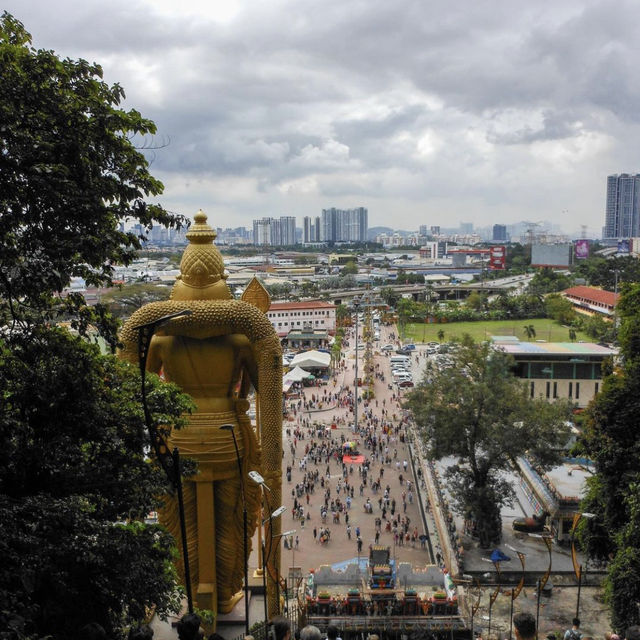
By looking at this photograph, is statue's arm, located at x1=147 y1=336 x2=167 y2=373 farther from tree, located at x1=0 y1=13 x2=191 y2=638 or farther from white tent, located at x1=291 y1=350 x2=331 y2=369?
white tent, located at x1=291 y1=350 x2=331 y2=369

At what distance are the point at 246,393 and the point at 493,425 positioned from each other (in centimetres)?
935

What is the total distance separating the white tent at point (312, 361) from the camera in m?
42.9

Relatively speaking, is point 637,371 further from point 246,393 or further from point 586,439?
point 246,393

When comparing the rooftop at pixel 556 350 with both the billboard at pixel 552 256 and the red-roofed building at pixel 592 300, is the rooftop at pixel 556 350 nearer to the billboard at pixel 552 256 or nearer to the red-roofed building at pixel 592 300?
the red-roofed building at pixel 592 300

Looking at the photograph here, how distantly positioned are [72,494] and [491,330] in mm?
56455

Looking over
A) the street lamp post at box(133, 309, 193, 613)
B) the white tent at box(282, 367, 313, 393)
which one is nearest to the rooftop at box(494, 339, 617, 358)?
→ the white tent at box(282, 367, 313, 393)

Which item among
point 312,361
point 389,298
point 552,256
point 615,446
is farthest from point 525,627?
point 552,256

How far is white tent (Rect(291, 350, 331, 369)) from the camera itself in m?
42.9

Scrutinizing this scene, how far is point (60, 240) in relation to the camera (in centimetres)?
581

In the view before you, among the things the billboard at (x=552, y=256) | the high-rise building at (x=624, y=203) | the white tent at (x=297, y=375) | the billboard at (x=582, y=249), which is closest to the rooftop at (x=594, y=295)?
the white tent at (x=297, y=375)

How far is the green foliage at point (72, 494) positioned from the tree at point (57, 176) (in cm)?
55

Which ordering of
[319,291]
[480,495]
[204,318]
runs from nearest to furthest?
1. [204,318]
2. [480,495]
3. [319,291]

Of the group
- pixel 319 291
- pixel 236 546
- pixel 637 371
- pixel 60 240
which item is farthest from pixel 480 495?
pixel 319 291

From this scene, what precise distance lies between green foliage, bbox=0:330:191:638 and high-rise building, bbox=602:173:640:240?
191 m
